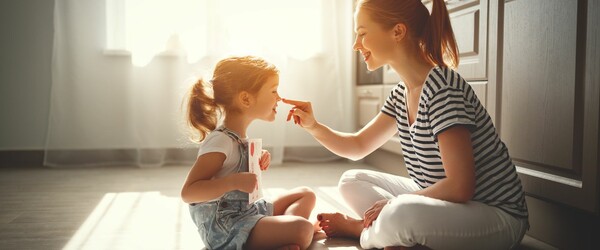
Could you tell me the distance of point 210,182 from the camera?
1.15m

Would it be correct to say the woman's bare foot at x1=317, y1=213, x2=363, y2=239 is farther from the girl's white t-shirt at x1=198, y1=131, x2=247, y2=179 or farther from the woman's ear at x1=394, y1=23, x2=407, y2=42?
the woman's ear at x1=394, y1=23, x2=407, y2=42

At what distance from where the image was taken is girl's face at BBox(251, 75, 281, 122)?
4.19 feet

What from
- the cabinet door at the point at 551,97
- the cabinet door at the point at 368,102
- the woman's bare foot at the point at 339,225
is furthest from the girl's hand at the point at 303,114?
the cabinet door at the point at 368,102

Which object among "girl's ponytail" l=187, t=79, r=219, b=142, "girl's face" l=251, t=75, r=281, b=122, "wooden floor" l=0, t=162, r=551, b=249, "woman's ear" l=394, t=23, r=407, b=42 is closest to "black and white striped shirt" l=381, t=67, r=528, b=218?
"woman's ear" l=394, t=23, r=407, b=42

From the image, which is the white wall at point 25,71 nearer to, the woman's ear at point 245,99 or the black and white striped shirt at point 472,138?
the woman's ear at point 245,99

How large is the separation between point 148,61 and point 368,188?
1.84 metres

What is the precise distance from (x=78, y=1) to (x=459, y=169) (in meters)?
2.38

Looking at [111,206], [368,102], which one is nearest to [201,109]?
[111,206]

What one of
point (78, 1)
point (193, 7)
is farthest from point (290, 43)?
point (78, 1)

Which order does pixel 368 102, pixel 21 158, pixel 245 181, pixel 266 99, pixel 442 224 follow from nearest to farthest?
pixel 442 224
pixel 245 181
pixel 266 99
pixel 368 102
pixel 21 158

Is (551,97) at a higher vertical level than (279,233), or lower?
higher

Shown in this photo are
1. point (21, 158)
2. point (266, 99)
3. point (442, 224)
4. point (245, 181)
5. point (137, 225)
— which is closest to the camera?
point (442, 224)

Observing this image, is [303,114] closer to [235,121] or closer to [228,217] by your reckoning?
[235,121]

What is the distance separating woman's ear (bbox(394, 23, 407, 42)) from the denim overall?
438mm
